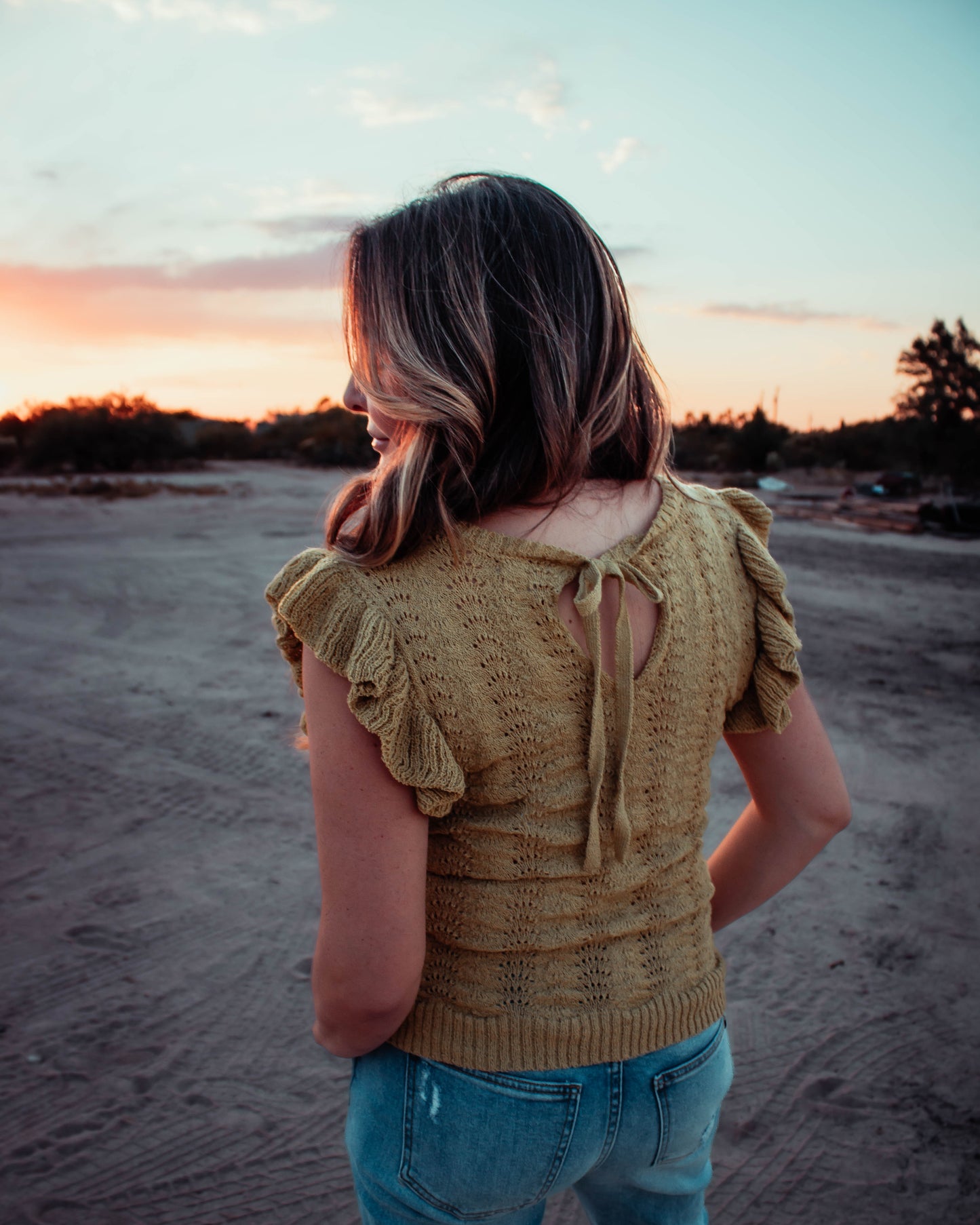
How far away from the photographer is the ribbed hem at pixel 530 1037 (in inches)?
35.4

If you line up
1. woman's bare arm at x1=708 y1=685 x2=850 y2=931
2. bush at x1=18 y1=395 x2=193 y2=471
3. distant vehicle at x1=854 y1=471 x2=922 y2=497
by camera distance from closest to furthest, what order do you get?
woman's bare arm at x1=708 y1=685 x2=850 y2=931
distant vehicle at x1=854 y1=471 x2=922 y2=497
bush at x1=18 y1=395 x2=193 y2=471

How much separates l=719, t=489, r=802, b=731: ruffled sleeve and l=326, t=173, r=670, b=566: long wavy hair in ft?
0.87

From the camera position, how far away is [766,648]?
1.07m

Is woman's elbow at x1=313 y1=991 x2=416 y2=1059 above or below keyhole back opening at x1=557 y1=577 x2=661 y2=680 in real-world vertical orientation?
below

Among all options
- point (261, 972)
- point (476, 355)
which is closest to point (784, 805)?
point (476, 355)

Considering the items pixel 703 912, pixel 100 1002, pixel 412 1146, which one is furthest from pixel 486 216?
pixel 100 1002

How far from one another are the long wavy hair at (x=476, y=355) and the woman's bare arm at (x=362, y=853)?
0.17 meters

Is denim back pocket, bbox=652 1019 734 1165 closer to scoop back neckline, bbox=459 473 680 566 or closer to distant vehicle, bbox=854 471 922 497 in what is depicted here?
scoop back neckline, bbox=459 473 680 566

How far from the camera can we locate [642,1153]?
3.14 ft

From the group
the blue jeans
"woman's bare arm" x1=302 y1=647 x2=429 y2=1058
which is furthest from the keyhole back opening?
the blue jeans

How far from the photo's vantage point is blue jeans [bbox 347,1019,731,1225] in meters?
0.90

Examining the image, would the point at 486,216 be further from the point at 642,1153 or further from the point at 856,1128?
the point at 856,1128

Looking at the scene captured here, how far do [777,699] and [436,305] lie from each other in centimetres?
65

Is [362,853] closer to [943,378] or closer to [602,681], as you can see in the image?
[602,681]
